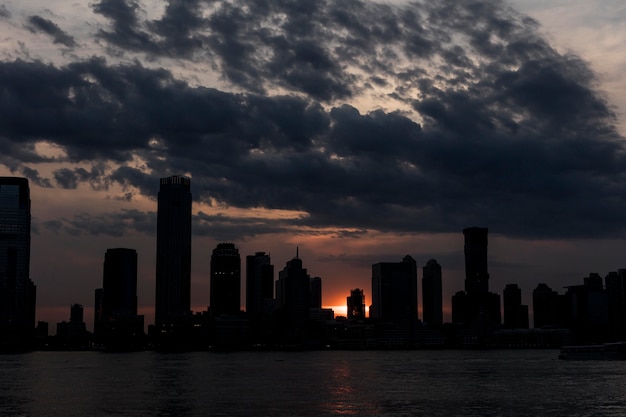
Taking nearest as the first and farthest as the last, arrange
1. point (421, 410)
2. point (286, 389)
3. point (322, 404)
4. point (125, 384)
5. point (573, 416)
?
point (573, 416)
point (421, 410)
point (322, 404)
point (286, 389)
point (125, 384)

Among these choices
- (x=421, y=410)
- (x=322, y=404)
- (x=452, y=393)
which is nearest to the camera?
(x=421, y=410)

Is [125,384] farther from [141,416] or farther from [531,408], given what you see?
[531,408]

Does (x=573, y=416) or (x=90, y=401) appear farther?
(x=90, y=401)

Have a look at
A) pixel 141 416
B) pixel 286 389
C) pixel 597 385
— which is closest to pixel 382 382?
pixel 286 389

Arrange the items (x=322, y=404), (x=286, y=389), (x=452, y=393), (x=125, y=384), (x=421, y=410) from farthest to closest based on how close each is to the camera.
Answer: (x=125, y=384)
(x=286, y=389)
(x=452, y=393)
(x=322, y=404)
(x=421, y=410)

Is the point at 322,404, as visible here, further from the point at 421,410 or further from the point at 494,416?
the point at 494,416

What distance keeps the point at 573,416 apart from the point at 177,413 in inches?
2133

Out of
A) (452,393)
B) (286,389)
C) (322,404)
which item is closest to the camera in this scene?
(322,404)

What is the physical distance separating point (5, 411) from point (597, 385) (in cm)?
11619

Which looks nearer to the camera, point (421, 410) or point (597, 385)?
point (421, 410)

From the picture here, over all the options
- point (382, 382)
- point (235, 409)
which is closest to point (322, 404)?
point (235, 409)

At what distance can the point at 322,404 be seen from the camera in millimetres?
129750

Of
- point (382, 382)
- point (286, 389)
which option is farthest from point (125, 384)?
point (382, 382)

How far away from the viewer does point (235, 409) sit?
11938 centimetres
